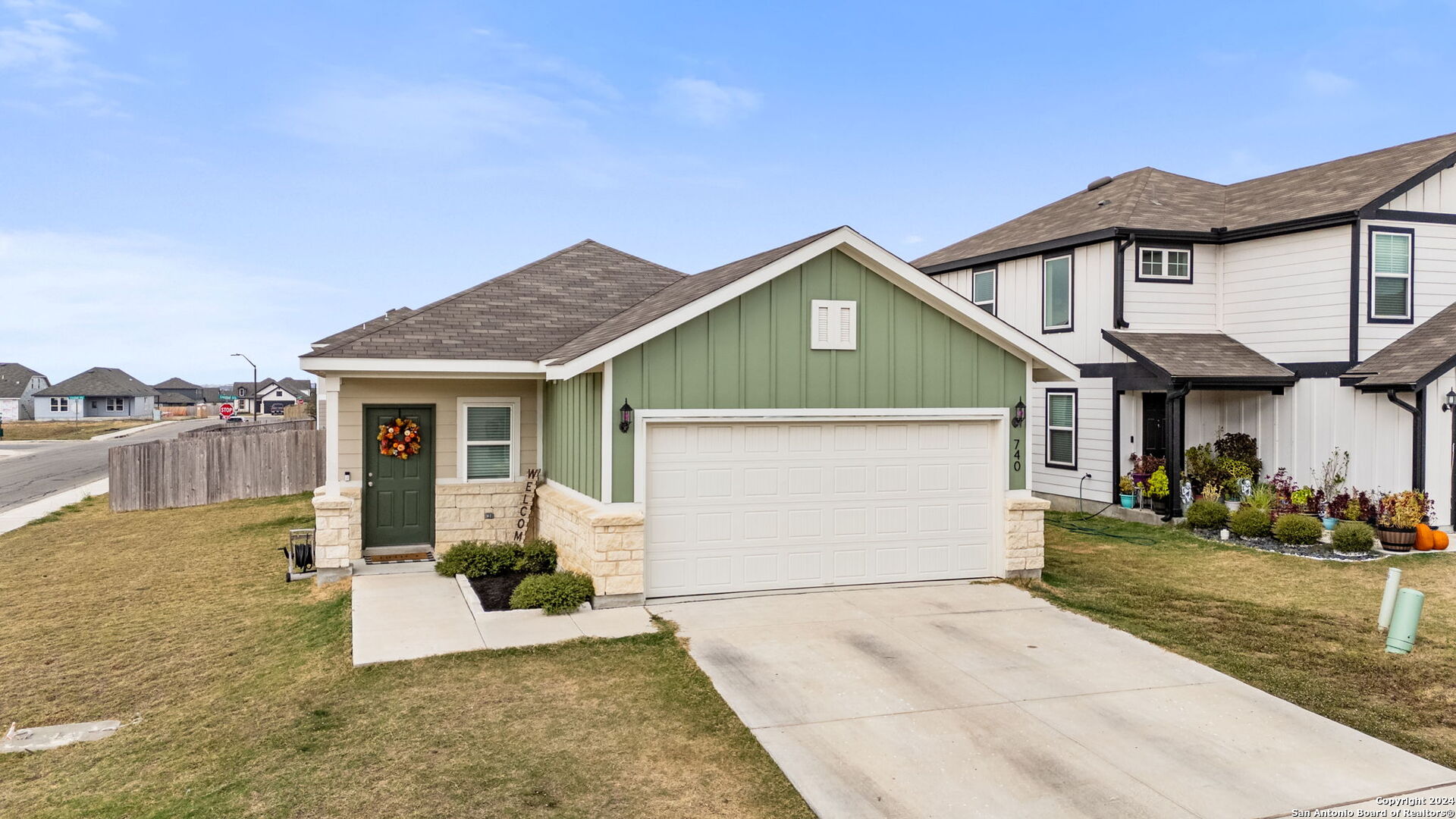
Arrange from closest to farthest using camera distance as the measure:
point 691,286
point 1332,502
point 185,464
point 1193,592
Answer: point 1193,592, point 691,286, point 1332,502, point 185,464

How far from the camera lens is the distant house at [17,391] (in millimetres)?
82188

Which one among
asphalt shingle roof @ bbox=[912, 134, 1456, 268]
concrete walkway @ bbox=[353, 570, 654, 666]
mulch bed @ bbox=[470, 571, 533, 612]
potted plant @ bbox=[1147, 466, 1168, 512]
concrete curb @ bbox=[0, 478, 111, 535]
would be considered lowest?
concrete curb @ bbox=[0, 478, 111, 535]

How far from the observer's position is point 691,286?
11.8 m

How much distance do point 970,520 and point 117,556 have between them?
14.0m

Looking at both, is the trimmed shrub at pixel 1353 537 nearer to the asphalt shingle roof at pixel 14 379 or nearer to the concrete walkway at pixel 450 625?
the concrete walkway at pixel 450 625

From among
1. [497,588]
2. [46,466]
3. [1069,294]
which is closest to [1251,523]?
[1069,294]

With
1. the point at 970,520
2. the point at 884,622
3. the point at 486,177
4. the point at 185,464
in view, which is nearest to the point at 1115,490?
the point at 970,520

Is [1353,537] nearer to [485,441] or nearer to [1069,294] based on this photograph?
[1069,294]

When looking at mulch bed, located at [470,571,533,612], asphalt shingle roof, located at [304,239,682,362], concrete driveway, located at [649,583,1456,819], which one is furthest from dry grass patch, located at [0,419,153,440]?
concrete driveway, located at [649,583,1456,819]

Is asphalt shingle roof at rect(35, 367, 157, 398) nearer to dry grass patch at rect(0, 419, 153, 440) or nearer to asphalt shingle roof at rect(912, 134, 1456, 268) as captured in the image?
dry grass patch at rect(0, 419, 153, 440)

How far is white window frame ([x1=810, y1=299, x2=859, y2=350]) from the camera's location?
10.2 m

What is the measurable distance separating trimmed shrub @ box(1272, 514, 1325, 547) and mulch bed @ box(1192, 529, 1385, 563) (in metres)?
0.11

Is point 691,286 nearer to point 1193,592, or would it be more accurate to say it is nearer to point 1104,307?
point 1193,592

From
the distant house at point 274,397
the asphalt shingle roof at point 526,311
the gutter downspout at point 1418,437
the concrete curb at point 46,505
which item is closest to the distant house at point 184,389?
the distant house at point 274,397
